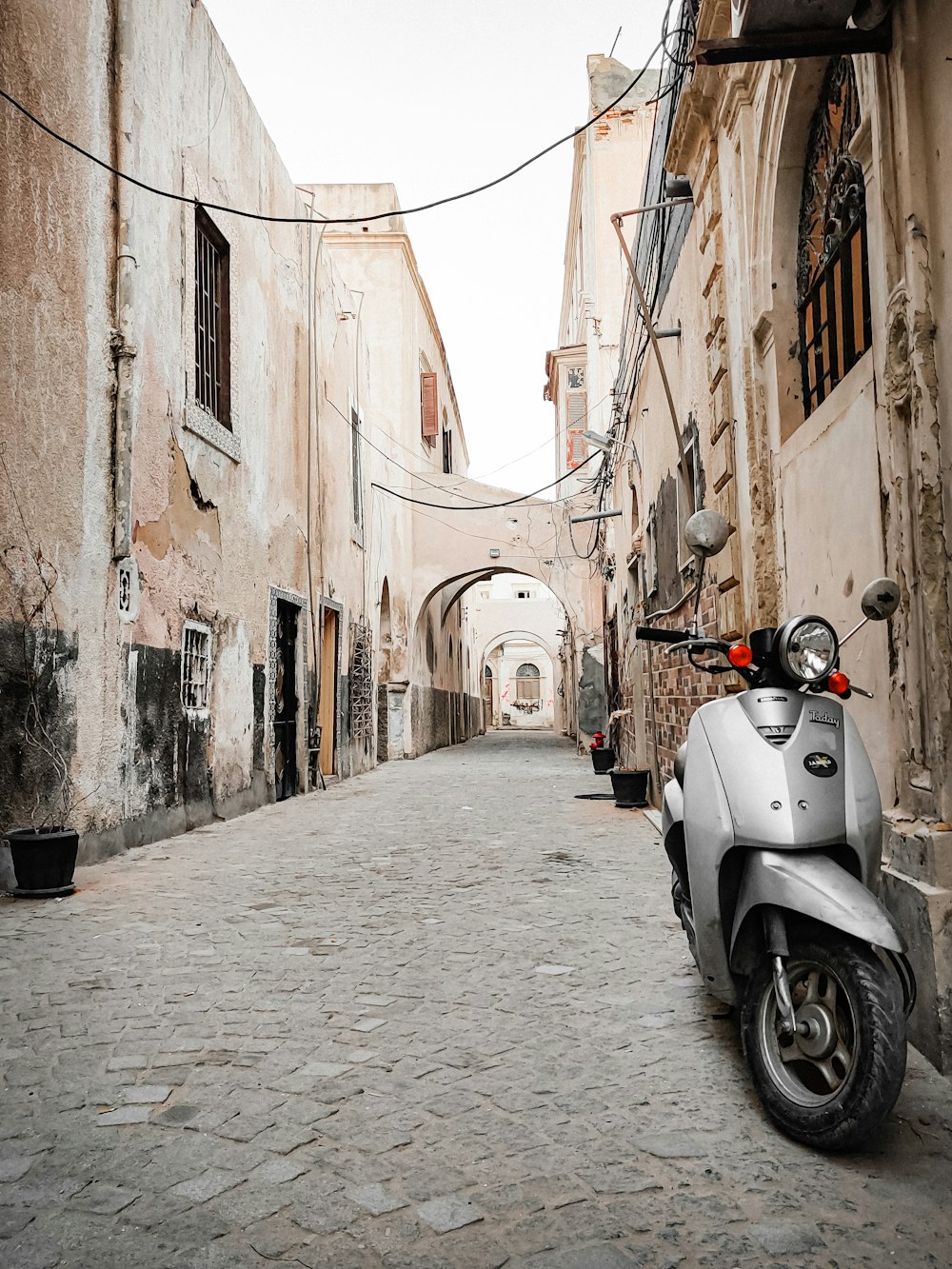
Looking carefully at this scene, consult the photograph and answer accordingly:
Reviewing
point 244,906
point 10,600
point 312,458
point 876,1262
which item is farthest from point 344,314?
point 876,1262

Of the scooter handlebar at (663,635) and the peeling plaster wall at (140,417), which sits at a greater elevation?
the peeling plaster wall at (140,417)

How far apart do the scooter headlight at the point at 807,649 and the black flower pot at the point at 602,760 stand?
11.5 meters

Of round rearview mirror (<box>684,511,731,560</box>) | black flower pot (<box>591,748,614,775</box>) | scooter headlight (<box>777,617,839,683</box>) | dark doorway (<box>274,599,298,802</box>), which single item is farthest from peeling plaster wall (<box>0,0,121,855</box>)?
black flower pot (<box>591,748,614,775</box>)

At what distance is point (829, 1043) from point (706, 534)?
67.8 inches

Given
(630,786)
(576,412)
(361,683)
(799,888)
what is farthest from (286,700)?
(576,412)

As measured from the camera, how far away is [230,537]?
30.6 feet

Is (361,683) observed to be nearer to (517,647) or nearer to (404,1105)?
(404,1105)

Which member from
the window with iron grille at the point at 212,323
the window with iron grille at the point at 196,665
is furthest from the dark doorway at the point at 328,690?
the window with iron grille at the point at 196,665

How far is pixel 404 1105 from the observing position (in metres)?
2.52

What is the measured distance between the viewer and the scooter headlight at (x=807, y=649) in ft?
8.52

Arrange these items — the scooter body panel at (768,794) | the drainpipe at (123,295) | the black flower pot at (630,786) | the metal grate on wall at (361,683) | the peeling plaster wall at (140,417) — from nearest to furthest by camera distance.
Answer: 1. the scooter body panel at (768,794)
2. the peeling plaster wall at (140,417)
3. the drainpipe at (123,295)
4. the black flower pot at (630,786)
5. the metal grate on wall at (361,683)

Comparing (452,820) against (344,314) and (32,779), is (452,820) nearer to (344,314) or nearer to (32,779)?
(32,779)

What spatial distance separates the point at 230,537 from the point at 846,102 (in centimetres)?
663

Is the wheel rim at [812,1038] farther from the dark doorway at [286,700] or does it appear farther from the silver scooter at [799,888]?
the dark doorway at [286,700]
